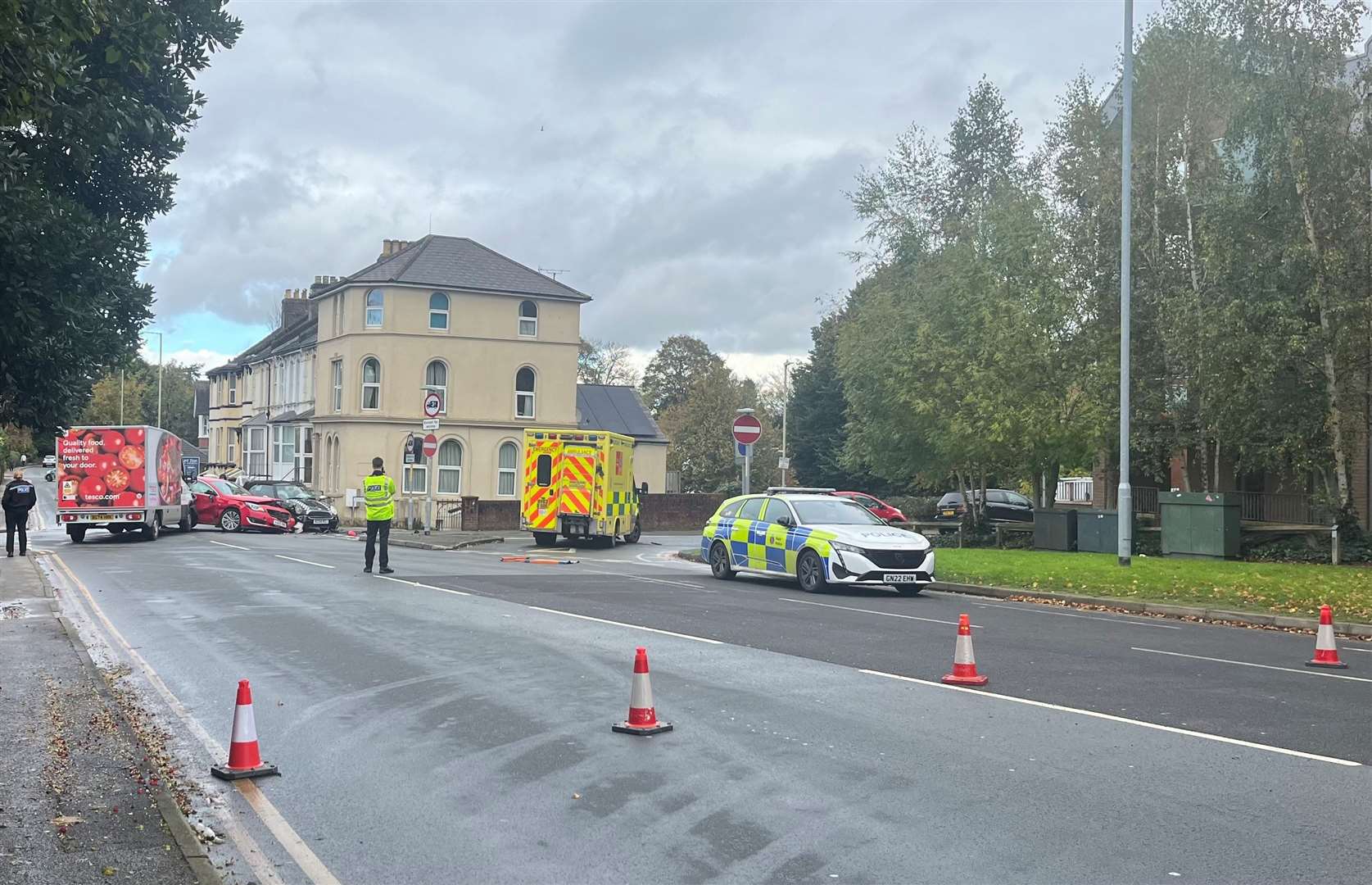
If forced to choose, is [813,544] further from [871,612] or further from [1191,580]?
[1191,580]

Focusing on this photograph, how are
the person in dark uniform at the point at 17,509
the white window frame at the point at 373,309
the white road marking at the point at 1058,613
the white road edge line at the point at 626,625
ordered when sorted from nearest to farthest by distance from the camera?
the white road edge line at the point at 626,625
the white road marking at the point at 1058,613
the person in dark uniform at the point at 17,509
the white window frame at the point at 373,309

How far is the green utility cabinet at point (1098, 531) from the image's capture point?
29203mm

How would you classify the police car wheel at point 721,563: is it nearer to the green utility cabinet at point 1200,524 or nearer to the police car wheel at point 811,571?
the police car wheel at point 811,571

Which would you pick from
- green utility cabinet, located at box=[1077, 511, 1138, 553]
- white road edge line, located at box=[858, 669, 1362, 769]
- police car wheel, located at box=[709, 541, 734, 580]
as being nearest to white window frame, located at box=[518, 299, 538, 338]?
green utility cabinet, located at box=[1077, 511, 1138, 553]

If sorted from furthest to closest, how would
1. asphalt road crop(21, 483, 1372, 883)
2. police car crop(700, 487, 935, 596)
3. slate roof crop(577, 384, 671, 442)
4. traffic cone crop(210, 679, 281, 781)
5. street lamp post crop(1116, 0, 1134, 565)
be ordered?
slate roof crop(577, 384, 671, 442) → street lamp post crop(1116, 0, 1134, 565) → police car crop(700, 487, 935, 596) → traffic cone crop(210, 679, 281, 781) → asphalt road crop(21, 483, 1372, 883)

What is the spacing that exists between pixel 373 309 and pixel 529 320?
6.14 m

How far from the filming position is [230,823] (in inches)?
254

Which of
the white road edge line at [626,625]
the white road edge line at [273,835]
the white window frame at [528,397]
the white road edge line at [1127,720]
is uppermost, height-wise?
the white window frame at [528,397]

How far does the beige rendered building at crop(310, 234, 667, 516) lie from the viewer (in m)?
50.3

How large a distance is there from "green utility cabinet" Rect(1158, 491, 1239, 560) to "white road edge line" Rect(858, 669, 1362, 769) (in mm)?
17671

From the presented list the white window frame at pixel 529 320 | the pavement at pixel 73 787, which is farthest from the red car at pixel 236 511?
the pavement at pixel 73 787

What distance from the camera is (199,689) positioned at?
403 inches

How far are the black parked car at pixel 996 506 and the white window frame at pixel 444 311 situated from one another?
20.4 metres

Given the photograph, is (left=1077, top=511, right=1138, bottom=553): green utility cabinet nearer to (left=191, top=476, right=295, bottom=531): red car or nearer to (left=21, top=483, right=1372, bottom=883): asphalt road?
(left=21, top=483, right=1372, bottom=883): asphalt road
